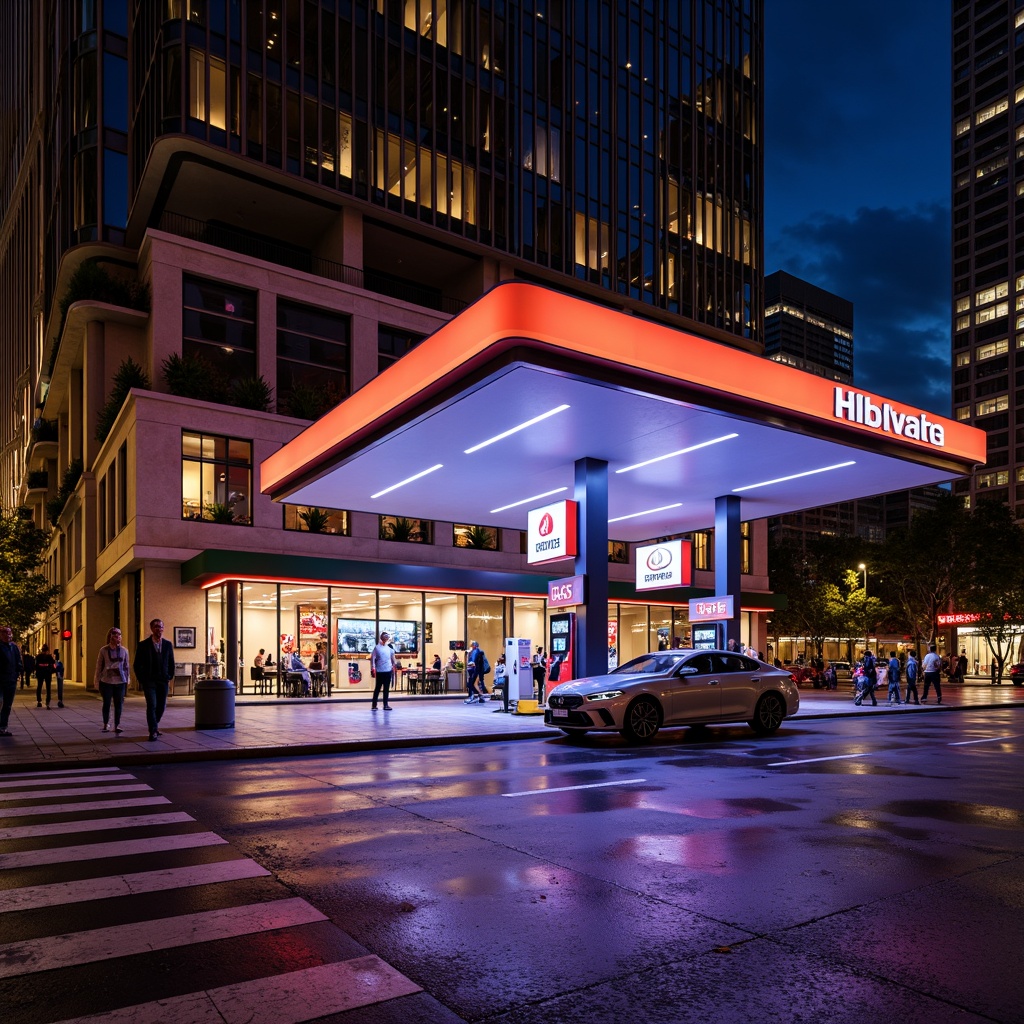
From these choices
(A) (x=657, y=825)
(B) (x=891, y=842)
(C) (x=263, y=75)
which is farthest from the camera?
(C) (x=263, y=75)

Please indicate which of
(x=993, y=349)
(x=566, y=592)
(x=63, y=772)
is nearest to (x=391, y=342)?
(x=566, y=592)

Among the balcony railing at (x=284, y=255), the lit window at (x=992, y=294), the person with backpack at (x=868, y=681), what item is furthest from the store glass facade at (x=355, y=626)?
the lit window at (x=992, y=294)

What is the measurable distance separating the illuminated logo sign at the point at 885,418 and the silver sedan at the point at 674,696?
5736mm

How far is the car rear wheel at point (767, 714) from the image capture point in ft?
56.6

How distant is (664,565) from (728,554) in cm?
188

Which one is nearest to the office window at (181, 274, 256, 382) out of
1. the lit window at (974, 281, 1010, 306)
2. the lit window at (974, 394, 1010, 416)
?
the lit window at (974, 394, 1010, 416)

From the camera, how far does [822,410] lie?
18000 millimetres

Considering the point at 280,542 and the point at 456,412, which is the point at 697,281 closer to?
the point at 280,542

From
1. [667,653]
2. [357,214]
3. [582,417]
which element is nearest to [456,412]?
[582,417]

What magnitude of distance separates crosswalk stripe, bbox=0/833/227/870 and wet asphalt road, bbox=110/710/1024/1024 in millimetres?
353

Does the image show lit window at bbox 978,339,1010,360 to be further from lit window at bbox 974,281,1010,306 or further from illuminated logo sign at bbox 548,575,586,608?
illuminated logo sign at bbox 548,575,586,608

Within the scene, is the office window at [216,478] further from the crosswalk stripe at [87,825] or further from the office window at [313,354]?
the crosswalk stripe at [87,825]

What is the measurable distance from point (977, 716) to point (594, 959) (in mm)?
24212

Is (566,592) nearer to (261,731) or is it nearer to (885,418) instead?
(261,731)
